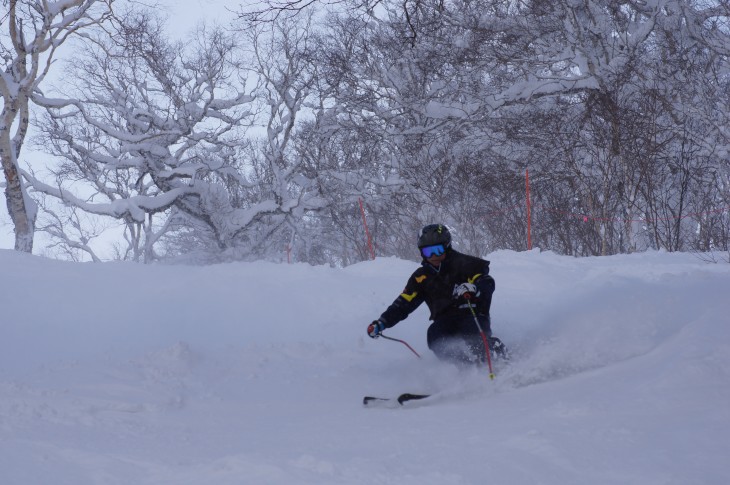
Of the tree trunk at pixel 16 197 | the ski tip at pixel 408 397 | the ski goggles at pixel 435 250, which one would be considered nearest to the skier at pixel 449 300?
the ski goggles at pixel 435 250

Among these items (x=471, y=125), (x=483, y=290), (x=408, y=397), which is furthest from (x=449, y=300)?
(x=471, y=125)

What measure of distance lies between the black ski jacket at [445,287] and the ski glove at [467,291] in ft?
0.52

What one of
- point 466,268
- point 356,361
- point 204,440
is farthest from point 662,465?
point 356,361

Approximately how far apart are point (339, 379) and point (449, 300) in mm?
1097

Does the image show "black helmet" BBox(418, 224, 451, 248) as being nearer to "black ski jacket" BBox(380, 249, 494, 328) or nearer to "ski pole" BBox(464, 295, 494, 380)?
"black ski jacket" BBox(380, 249, 494, 328)

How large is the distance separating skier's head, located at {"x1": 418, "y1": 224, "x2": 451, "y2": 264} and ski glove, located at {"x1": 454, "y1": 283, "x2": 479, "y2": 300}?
1.39ft

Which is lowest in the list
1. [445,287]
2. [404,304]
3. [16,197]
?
[404,304]

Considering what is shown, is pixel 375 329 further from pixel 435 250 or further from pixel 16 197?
pixel 16 197

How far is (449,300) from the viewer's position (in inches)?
225

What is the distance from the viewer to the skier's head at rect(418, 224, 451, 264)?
5.73 meters

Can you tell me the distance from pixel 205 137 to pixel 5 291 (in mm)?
16697

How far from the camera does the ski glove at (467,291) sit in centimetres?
532

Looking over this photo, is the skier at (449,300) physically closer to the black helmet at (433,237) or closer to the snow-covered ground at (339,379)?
the black helmet at (433,237)

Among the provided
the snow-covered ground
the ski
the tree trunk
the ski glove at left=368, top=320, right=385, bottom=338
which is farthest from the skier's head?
the tree trunk
